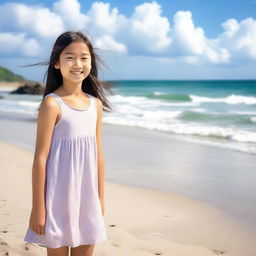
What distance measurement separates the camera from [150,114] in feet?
62.0

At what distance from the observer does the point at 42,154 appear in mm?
2219

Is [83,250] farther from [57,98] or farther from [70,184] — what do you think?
[57,98]

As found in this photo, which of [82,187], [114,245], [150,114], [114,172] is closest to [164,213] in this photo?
[114,245]

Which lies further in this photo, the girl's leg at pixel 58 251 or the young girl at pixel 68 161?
the girl's leg at pixel 58 251

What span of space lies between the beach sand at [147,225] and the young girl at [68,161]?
120 centimetres

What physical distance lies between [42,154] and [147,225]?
7.70ft

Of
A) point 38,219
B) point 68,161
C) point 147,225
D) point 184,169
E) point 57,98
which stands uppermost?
point 57,98

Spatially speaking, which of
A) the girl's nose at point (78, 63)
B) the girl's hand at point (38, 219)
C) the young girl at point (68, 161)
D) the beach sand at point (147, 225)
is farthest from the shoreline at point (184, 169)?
the girl's nose at point (78, 63)

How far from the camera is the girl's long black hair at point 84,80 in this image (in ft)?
7.71

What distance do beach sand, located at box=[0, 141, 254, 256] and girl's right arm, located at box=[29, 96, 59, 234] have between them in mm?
1303

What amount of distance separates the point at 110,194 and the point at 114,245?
5.64 ft

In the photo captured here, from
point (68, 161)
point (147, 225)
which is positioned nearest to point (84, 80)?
point (68, 161)

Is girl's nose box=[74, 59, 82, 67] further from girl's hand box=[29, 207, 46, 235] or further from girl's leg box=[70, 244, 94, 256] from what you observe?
girl's leg box=[70, 244, 94, 256]

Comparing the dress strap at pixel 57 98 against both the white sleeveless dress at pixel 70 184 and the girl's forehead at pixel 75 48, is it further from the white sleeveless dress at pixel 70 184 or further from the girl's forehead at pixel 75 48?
the girl's forehead at pixel 75 48
